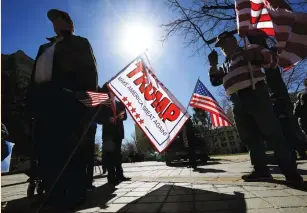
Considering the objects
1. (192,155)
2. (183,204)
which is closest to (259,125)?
(183,204)

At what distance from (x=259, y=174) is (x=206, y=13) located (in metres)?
13.0

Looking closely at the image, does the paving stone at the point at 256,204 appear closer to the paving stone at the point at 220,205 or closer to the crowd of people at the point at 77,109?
the paving stone at the point at 220,205

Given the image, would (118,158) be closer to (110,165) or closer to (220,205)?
(110,165)

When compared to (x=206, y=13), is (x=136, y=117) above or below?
below

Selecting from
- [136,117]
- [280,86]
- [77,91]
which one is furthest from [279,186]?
[280,86]

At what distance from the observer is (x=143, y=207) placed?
6.72 ft

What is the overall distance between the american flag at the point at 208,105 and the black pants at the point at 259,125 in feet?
7.01

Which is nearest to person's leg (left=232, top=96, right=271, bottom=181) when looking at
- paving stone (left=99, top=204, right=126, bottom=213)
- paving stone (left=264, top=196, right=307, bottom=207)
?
paving stone (left=264, top=196, right=307, bottom=207)

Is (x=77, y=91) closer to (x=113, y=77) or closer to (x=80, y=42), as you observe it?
(x=80, y=42)

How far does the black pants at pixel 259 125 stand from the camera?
2.73 metres

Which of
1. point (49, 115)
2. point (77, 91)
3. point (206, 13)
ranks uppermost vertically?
point (206, 13)

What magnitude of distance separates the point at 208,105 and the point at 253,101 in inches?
107

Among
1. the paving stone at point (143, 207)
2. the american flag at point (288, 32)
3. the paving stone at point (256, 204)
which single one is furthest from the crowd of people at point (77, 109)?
the paving stone at point (256, 204)

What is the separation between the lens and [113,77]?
374 cm
